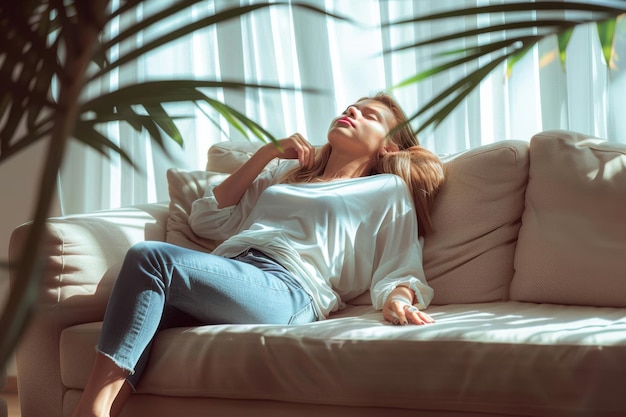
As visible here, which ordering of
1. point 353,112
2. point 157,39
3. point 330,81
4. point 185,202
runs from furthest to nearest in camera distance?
1. point 330,81
2. point 185,202
3. point 353,112
4. point 157,39

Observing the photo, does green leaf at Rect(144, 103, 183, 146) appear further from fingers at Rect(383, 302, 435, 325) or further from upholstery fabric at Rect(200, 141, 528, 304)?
upholstery fabric at Rect(200, 141, 528, 304)

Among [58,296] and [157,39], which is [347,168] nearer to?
[58,296]

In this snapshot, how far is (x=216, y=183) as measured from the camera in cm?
257

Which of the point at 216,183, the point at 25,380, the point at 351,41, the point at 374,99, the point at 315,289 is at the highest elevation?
the point at 351,41

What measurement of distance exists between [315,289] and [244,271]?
233 millimetres

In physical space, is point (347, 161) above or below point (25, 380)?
above

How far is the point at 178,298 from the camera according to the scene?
1.91 meters

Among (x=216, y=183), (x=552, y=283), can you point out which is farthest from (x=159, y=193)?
(x=552, y=283)

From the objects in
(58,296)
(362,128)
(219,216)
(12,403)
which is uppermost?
(362,128)

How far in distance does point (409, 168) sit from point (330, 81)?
2.55ft

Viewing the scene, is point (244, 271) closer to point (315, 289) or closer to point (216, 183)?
point (315, 289)

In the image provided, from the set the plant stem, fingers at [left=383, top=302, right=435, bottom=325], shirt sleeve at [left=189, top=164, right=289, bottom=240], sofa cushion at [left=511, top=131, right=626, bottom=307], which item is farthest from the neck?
the plant stem

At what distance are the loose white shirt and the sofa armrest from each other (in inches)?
13.2

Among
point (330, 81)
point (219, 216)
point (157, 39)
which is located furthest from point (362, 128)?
point (157, 39)
